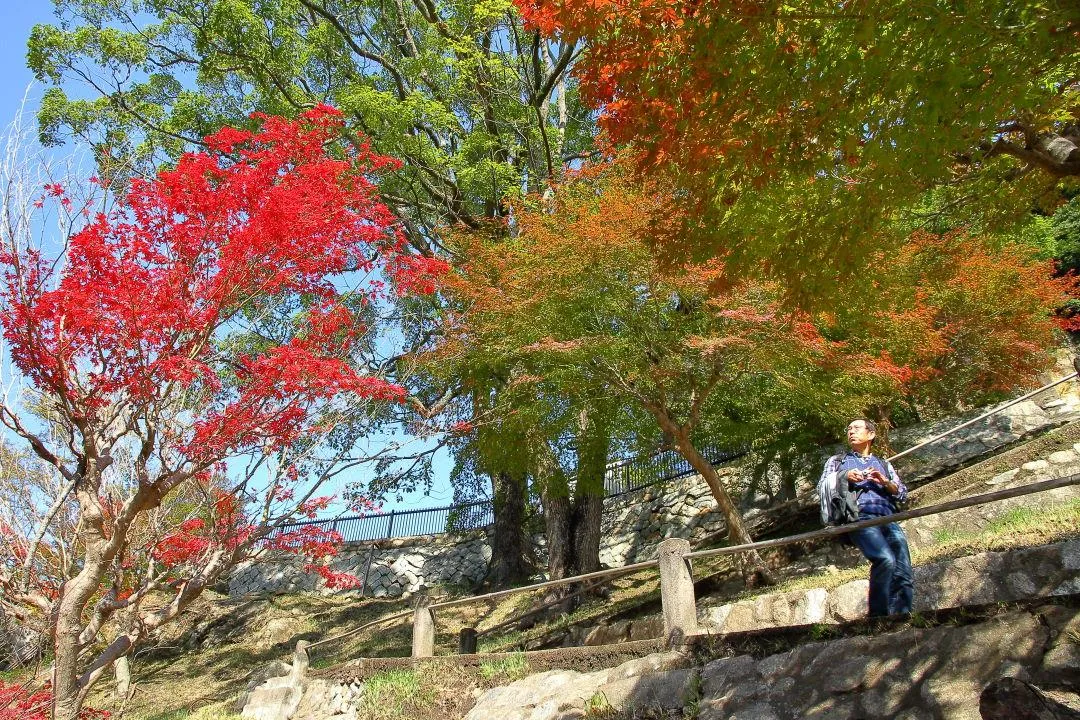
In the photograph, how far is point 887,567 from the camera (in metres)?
4.97

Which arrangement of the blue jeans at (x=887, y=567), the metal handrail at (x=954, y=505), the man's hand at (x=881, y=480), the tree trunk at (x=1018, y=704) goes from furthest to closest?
the man's hand at (x=881, y=480)
the blue jeans at (x=887, y=567)
the metal handrail at (x=954, y=505)
the tree trunk at (x=1018, y=704)

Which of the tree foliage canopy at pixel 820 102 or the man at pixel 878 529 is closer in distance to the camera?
the tree foliage canopy at pixel 820 102

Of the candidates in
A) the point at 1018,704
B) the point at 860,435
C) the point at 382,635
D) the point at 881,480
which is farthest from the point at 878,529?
the point at 382,635

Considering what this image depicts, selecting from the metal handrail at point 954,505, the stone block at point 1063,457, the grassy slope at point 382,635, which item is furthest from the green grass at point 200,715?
the stone block at point 1063,457

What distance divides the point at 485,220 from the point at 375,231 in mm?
5908

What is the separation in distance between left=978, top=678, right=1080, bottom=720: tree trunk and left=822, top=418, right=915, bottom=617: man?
1.67 metres

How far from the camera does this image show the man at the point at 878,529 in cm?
499

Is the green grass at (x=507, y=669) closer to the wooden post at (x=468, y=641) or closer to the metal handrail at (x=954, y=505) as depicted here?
the wooden post at (x=468, y=641)

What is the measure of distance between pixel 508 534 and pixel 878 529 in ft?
41.4

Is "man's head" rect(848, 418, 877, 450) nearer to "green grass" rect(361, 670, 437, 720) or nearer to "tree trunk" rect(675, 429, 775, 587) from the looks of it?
"green grass" rect(361, 670, 437, 720)

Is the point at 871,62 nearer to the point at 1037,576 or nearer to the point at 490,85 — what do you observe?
the point at 1037,576

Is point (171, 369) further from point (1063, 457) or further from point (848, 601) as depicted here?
point (1063, 457)

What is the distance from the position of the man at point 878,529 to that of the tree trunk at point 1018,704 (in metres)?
1.67

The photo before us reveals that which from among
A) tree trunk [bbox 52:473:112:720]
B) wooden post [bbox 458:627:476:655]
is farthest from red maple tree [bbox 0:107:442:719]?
wooden post [bbox 458:627:476:655]
